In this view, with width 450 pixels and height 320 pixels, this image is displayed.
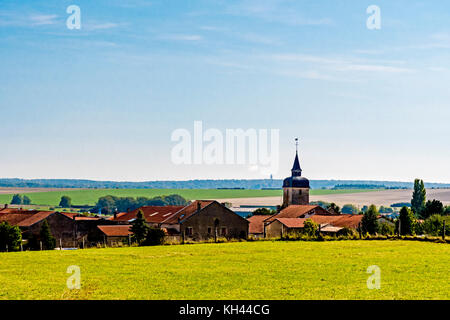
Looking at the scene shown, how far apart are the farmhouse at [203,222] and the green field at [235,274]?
125 ft

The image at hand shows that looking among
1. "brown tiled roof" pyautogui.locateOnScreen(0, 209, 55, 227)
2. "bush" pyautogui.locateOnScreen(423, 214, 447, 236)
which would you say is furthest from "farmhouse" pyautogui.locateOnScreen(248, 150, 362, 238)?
"brown tiled roof" pyautogui.locateOnScreen(0, 209, 55, 227)

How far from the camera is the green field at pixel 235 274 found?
66.3ft

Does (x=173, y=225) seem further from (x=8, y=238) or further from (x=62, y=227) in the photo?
(x=8, y=238)

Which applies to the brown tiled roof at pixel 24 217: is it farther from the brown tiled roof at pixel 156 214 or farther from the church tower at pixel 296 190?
the church tower at pixel 296 190

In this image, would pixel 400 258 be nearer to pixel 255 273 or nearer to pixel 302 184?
pixel 255 273

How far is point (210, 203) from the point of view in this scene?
78.8 metres

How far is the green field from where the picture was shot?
20.2m

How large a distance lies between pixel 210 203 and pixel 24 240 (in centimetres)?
2738

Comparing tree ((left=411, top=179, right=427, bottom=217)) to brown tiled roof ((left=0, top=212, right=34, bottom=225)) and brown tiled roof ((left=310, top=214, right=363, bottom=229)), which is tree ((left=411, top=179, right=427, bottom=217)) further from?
brown tiled roof ((left=0, top=212, right=34, bottom=225))

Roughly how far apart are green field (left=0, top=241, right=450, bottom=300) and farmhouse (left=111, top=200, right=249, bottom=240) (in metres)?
38.1

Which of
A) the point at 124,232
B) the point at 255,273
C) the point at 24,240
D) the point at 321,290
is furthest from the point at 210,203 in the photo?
the point at 321,290

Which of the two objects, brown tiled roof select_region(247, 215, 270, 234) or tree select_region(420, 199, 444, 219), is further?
tree select_region(420, 199, 444, 219)

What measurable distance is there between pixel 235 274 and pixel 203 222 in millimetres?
52806

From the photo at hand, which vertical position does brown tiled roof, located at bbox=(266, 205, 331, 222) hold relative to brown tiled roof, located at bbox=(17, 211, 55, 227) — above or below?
below
